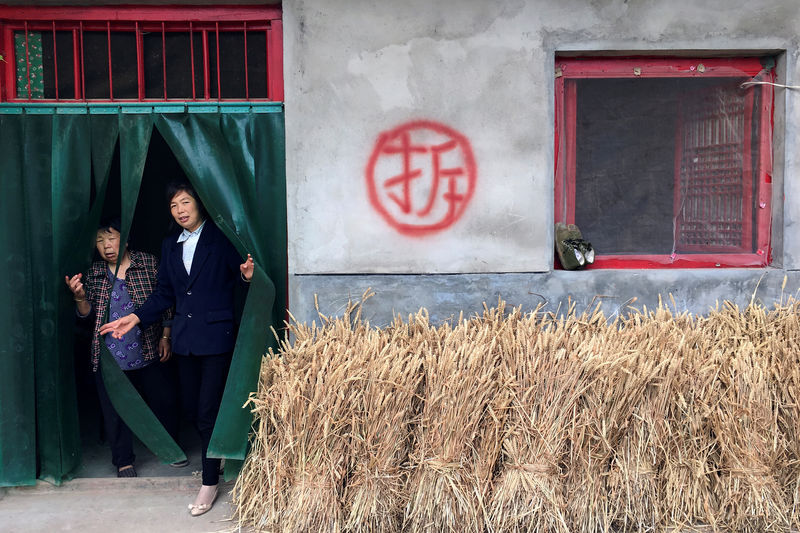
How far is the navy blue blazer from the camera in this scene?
12.3 ft

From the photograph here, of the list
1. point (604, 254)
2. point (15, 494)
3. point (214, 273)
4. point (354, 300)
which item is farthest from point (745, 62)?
point (15, 494)

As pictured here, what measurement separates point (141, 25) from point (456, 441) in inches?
116

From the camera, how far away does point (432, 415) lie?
10.4 ft

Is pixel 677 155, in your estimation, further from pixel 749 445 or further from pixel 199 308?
pixel 199 308

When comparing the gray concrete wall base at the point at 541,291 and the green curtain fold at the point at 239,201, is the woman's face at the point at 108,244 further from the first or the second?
the gray concrete wall base at the point at 541,291

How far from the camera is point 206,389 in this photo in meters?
3.73

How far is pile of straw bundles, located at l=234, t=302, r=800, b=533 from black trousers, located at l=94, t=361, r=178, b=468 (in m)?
1.22

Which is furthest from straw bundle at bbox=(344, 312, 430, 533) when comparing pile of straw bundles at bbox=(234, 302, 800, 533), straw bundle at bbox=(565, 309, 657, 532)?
straw bundle at bbox=(565, 309, 657, 532)

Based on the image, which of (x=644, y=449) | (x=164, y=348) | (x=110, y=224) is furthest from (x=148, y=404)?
(x=644, y=449)

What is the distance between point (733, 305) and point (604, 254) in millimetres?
795

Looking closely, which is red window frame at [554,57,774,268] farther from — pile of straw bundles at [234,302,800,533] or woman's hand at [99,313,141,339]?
woman's hand at [99,313,141,339]

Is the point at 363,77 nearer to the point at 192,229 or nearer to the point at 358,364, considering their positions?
the point at 192,229

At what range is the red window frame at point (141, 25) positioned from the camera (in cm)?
391

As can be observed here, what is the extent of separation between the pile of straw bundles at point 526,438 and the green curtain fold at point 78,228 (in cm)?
69
